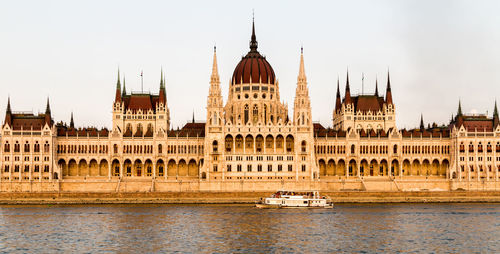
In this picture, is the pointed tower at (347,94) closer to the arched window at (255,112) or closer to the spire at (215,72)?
the arched window at (255,112)

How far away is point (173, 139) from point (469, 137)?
55629 mm

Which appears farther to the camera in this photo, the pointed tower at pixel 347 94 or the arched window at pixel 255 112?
the pointed tower at pixel 347 94

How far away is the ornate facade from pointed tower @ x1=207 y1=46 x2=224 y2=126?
0.22m

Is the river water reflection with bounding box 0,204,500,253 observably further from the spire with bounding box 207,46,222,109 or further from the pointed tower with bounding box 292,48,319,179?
the spire with bounding box 207,46,222,109

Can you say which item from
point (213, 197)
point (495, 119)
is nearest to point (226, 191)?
point (213, 197)

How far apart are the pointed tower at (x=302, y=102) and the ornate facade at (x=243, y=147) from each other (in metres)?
0.19

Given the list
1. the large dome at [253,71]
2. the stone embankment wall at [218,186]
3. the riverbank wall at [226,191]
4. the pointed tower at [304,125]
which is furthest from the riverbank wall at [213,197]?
the large dome at [253,71]

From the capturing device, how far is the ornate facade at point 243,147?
13512 centimetres

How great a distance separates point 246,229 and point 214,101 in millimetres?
59170

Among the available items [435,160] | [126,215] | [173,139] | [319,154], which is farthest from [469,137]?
[126,215]

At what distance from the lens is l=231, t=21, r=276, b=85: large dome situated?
150m

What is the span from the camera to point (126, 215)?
97.8 m

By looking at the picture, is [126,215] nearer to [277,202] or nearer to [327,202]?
[277,202]

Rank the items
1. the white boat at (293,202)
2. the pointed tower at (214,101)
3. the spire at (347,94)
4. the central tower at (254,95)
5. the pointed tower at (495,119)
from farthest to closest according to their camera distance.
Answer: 1. the spire at (347,94)
2. the central tower at (254,95)
3. the pointed tower at (495,119)
4. the pointed tower at (214,101)
5. the white boat at (293,202)
